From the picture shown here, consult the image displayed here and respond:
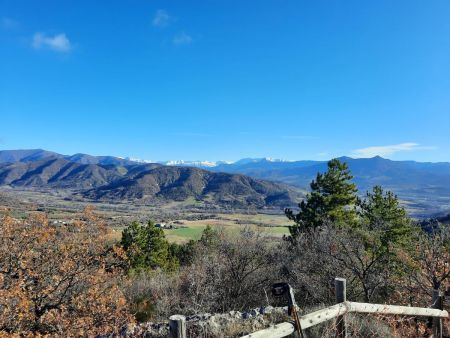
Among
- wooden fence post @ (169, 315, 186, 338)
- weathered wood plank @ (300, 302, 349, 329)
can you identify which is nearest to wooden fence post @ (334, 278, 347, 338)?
weathered wood plank @ (300, 302, 349, 329)

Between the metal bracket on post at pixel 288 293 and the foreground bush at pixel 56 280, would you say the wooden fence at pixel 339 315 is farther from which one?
the foreground bush at pixel 56 280

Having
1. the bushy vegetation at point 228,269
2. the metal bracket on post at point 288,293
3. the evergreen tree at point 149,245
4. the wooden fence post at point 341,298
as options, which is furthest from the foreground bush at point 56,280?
the evergreen tree at point 149,245

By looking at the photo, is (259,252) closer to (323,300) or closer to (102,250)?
(323,300)

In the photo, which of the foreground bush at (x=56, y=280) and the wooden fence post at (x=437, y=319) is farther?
the foreground bush at (x=56, y=280)

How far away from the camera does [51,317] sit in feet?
39.6

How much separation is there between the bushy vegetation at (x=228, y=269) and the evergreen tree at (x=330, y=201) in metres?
0.10

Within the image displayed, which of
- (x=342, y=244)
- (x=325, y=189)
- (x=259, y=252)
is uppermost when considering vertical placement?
(x=325, y=189)

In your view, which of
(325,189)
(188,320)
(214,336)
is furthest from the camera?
(325,189)

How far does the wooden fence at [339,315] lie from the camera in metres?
4.75

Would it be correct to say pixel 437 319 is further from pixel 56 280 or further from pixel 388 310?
pixel 56 280

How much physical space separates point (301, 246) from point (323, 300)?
6988 millimetres

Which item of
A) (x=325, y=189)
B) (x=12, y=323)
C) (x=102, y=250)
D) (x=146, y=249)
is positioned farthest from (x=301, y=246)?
(x=146, y=249)

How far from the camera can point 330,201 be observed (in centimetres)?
3288

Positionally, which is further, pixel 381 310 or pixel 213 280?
pixel 213 280
